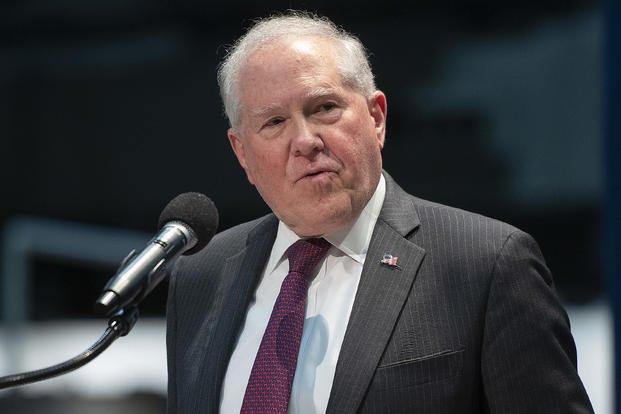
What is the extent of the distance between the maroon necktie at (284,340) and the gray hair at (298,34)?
27 centimetres

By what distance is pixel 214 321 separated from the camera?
177 centimetres

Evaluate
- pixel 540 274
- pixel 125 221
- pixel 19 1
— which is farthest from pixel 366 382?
pixel 19 1

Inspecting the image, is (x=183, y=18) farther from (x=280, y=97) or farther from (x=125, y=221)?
(x=280, y=97)

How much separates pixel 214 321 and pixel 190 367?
0.30 feet

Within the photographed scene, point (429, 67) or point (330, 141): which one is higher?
point (429, 67)

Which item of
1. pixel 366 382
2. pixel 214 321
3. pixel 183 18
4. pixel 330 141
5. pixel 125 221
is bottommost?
pixel 366 382

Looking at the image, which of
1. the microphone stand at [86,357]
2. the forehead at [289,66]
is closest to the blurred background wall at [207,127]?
the forehead at [289,66]

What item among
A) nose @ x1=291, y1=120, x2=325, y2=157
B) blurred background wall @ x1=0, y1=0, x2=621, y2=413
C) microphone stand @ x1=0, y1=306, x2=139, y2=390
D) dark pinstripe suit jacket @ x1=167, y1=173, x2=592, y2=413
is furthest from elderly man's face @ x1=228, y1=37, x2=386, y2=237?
blurred background wall @ x1=0, y1=0, x2=621, y2=413

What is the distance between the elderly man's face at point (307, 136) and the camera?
5.32 ft

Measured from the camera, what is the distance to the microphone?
1421mm

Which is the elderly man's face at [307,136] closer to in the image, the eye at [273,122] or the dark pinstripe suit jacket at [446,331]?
the eye at [273,122]

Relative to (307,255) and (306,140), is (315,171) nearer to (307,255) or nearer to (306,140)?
(306,140)

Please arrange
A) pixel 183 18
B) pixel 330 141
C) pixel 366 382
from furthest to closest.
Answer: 1. pixel 183 18
2. pixel 330 141
3. pixel 366 382

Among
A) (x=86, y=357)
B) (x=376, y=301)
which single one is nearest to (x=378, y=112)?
(x=376, y=301)
